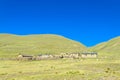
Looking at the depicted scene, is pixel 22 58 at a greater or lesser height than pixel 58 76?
greater

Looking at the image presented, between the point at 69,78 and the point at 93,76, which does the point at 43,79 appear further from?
the point at 93,76

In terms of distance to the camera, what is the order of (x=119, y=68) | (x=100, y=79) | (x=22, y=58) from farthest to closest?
1. (x=22, y=58)
2. (x=119, y=68)
3. (x=100, y=79)

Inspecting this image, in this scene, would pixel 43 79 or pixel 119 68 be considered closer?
pixel 43 79

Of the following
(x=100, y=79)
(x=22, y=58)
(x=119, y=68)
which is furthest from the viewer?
(x=22, y=58)

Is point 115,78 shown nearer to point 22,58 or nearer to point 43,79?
point 43,79

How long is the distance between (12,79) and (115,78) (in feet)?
49.6

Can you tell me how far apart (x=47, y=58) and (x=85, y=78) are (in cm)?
5527

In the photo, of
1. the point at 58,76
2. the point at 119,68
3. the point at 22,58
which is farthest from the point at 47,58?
the point at 58,76

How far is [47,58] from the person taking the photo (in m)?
94.1

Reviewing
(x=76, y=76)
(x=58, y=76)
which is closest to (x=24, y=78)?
(x=58, y=76)

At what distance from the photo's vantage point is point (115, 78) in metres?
40.5

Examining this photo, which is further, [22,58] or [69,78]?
[22,58]

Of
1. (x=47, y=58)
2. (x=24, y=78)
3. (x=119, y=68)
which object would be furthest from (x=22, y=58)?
(x=24, y=78)

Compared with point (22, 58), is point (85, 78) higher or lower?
lower
